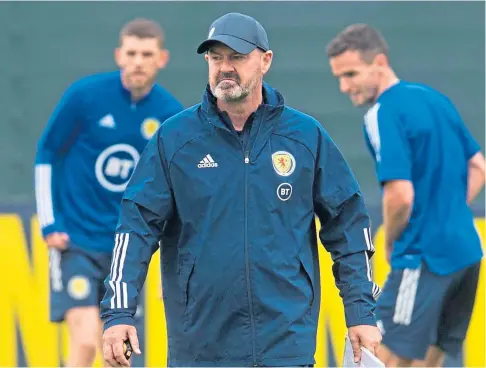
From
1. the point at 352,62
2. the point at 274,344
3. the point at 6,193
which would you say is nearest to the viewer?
the point at 274,344

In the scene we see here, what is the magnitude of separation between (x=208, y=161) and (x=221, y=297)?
0.46 metres

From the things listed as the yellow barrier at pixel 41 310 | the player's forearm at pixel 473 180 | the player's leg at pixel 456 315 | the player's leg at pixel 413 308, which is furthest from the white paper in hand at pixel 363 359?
the yellow barrier at pixel 41 310

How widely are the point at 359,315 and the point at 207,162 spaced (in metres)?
0.74

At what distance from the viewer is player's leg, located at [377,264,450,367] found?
6.05m

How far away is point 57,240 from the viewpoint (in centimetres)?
631

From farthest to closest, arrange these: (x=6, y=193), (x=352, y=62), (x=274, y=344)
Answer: (x=6, y=193) → (x=352, y=62) → (x=274, y=344)

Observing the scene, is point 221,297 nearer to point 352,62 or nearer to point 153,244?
point 153,244

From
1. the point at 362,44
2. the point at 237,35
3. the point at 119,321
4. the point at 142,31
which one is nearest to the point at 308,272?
the point at 119,321

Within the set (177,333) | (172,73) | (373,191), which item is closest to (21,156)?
(172,73)

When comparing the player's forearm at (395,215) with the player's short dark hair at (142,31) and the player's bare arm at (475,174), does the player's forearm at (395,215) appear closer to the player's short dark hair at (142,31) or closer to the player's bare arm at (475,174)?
the player's bare arm at (475,174)

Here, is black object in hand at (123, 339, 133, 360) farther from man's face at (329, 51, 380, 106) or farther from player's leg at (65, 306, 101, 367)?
man's face at (329, 51, 380, 106)

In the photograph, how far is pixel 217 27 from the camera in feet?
14.1

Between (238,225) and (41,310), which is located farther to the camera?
(41,310)

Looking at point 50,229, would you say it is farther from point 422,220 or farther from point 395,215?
point 422,220
